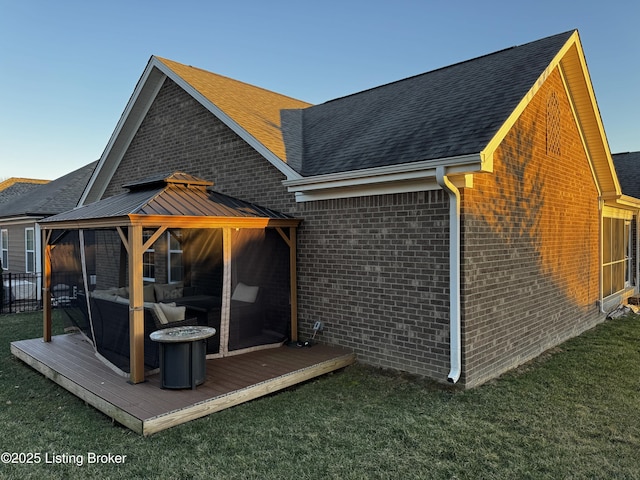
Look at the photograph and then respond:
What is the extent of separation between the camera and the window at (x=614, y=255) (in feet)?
39.3

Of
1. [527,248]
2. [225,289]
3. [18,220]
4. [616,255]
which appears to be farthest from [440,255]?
[18,220]

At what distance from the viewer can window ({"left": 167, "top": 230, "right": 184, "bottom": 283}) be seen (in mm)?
8470

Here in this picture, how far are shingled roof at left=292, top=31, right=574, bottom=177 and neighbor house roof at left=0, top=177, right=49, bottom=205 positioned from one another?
862 inches

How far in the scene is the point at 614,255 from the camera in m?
12.7

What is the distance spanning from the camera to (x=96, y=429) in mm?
4852

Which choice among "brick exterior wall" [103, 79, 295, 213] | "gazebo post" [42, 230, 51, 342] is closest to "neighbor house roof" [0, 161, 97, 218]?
"brick exterior wall" [103, 79, 295, 213]

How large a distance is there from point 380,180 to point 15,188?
27.7 meters

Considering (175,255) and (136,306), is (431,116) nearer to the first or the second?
(136,306)

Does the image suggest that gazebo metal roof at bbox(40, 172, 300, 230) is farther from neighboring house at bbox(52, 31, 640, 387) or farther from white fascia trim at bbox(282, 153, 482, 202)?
neighboring house at bbox(52, 31, 640, 387)

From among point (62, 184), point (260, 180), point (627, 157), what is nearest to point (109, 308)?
point (260, 180)

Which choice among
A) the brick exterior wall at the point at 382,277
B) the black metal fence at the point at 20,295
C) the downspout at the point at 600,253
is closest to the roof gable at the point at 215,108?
the brick exterior wall at the point at 382,277

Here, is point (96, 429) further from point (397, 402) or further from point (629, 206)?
point (629, 206)

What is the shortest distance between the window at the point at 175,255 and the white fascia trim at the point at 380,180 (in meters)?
2.52

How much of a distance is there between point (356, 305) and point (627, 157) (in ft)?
63.0
